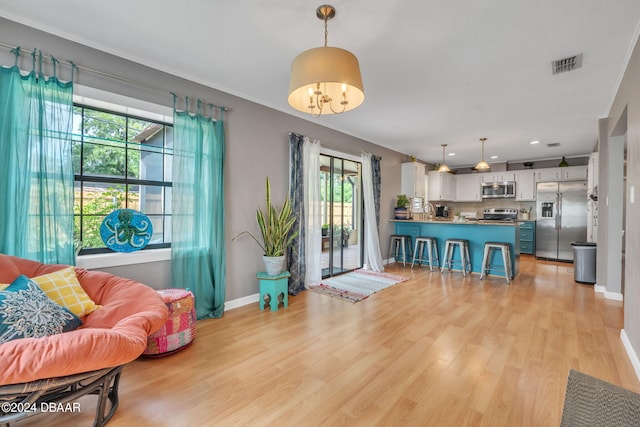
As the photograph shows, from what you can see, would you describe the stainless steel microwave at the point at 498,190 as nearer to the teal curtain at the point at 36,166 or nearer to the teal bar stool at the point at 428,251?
the teal bar stool at the point at 428,251

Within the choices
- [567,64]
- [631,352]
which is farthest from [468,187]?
[631,352]

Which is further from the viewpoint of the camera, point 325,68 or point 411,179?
point 411,179

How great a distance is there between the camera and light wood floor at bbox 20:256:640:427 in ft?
5.40

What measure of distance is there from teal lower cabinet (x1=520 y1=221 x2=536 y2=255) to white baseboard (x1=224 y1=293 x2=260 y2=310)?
6721 millimetres

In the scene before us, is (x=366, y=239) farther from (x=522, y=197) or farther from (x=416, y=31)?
(x=522, y=197)

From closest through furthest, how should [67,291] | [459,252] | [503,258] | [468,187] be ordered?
1. [67,291]
2. [503,258]
3. [459,252]
4. [468,187]

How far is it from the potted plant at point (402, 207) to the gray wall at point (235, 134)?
2.32 m

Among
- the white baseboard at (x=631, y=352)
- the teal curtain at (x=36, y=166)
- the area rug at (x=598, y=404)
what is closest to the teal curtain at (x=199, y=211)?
the teal curtain at (x=36, y=166)

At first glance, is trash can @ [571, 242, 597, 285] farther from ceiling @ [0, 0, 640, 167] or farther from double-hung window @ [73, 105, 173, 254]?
double-hung window @ [73, 105, 173, 254]

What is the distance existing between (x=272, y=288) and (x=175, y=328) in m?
1.17

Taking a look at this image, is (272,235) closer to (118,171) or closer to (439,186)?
(118,171)

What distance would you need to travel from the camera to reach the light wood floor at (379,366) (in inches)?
64.8

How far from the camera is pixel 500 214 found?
7652mm

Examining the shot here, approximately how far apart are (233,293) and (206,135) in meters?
1.85
